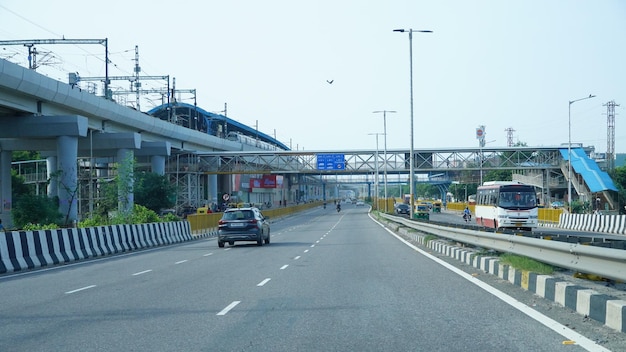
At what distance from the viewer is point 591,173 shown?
62.6m

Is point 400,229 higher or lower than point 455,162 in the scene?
lower

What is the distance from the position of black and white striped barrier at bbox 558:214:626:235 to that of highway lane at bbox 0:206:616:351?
2267cm

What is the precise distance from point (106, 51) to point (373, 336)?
158 feet

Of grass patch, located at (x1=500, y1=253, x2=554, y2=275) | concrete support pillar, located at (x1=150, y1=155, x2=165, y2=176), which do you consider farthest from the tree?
grass patch, located at (x1=500, y1=253, x2=554, y2=275)

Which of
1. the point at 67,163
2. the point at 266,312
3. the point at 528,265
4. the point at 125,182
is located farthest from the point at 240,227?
the point at 67,163

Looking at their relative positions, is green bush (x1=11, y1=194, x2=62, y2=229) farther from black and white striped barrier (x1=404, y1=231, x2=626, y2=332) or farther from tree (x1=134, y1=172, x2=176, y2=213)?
black and white striped barrier (x1=404, y1=231, x2=626, y2=332)

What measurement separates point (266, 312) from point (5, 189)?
46303mm

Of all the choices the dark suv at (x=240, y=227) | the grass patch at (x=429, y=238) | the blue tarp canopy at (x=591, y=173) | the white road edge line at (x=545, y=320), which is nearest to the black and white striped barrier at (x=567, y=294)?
the white road edge line at (x=545, y=320)

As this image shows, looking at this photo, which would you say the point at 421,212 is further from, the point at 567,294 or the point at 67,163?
the point at 567,294

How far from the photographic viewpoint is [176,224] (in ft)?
127

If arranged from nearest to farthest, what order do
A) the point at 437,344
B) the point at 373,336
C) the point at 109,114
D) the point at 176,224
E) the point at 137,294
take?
the point at 437,344
the point at 373,336
the point at 137,294
the point at 176,224
the point at 109,114

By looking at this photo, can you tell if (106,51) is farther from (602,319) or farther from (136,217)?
(602,319)

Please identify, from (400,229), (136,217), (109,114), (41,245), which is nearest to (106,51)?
(109,114)

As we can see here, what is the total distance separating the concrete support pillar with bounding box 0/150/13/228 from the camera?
50.2 meters
